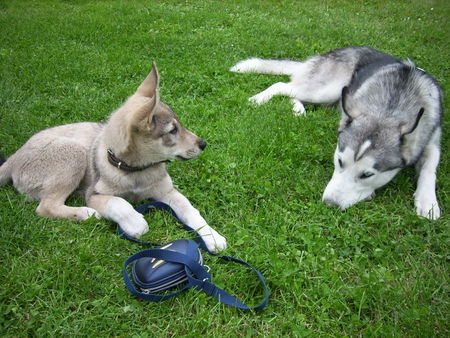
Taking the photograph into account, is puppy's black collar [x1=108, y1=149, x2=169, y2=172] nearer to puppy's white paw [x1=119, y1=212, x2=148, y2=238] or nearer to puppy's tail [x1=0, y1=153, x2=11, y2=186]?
puppy's white paw [x1=119, y1=212, x2=148, y2=238]

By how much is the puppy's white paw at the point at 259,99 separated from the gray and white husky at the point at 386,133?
0.60 metres

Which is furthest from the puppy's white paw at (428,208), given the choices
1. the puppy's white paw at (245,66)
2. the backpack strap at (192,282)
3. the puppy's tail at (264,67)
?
the puppy's white paw at (245,66)

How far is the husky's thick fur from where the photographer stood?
2936mm

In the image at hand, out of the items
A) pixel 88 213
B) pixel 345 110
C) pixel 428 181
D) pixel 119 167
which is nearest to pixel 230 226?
pixel 119 167

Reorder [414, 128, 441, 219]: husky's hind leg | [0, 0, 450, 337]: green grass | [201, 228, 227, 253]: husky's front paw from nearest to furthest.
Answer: [0, 0, 450, 337]: green grass
[201, 228, 227, 253]: husky's front paw
[414, 128, 441, 219]: husky's hind leg

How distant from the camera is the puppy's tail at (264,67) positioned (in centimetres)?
606

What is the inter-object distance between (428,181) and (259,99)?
100 inches

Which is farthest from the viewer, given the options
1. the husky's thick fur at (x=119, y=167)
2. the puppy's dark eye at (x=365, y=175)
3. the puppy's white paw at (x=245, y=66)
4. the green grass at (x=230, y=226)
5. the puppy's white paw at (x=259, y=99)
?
the puppy's white paw at (x=245, y=66)

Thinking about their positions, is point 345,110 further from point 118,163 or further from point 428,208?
point 118,163

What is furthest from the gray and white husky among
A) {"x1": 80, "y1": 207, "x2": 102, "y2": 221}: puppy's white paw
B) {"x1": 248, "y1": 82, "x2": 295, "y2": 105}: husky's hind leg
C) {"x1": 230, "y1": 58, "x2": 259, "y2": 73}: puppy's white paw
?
{"x1": 80, "y1": 207, "x2": 102, "y2": 221}: puppy's white paw

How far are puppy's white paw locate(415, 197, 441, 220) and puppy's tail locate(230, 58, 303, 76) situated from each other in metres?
3.36

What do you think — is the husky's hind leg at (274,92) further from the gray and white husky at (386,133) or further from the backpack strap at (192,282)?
the backpack strap at (192,282)

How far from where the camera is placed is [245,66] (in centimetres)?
609

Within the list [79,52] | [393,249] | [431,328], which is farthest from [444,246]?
[79,52]
